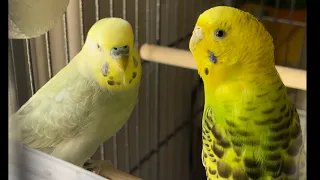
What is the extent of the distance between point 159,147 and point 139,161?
0.03 m

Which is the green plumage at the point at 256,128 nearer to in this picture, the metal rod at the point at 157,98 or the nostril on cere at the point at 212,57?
the nostril on cere at the point at 212,57

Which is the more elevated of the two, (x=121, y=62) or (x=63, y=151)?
(x=121, y=62)

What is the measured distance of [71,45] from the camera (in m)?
0.54

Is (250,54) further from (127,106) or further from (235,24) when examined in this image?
(127,106)

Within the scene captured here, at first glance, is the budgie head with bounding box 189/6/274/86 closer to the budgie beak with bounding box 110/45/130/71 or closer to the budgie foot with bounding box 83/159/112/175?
the budgie beak with bounding box 110/45/130/71

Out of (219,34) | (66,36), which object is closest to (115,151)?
(66,36)

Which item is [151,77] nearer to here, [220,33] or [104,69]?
[104,69]

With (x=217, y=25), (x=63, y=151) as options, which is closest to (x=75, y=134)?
(x=63, y=151)

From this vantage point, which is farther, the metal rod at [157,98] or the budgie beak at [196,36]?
the metal rod at [157,98]

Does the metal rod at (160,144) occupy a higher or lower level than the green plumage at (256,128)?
lower

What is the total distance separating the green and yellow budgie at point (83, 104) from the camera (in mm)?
501

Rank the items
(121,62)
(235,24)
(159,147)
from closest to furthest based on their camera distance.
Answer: (235,24)
(121,62)
(159,147)

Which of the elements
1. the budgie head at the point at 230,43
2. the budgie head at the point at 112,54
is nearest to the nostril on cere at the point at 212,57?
the budgie head at the point at 230,43

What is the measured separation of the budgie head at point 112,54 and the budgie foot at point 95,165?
0.09 metres
